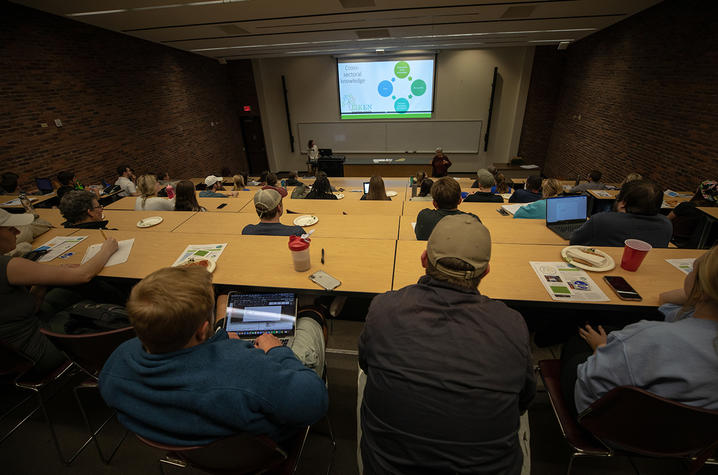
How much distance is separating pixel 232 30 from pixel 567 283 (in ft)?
22.0

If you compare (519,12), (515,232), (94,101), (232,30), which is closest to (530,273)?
(515,232)

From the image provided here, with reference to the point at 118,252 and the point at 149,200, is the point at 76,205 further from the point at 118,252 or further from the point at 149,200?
the point at 149,200

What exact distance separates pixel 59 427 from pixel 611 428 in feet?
9.74

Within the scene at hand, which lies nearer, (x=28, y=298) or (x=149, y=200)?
(x=28, y=298)

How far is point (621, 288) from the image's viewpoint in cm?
151

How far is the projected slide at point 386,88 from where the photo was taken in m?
8.43

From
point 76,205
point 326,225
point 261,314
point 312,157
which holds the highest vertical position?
point 76,205

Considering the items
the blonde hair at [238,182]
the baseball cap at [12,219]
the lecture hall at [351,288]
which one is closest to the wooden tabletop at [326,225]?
the lecture hall at [351,288]

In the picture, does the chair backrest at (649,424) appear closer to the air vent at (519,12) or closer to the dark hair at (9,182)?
the air vent at (519,12)

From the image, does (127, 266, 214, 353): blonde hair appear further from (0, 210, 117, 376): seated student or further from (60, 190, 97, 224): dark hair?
Answer: (60, 190, 97, 224): dark hair

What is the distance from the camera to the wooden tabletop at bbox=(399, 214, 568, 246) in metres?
2.13

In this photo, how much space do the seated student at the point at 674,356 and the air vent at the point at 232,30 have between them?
6.72m

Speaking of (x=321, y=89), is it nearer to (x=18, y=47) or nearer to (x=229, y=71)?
(x=229, y=71)

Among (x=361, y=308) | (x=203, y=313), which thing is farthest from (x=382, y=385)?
(x=361, y=308)
